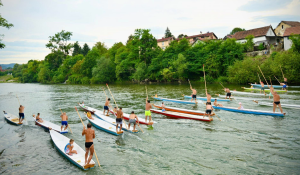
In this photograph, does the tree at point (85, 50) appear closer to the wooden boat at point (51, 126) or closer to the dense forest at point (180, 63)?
the dense forest at point (180, 63)

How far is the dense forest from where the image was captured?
42125 mm

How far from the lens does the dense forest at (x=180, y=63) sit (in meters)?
42.1

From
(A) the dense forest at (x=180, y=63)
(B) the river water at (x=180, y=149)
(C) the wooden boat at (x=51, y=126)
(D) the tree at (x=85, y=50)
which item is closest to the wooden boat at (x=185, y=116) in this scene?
(B) the river water at (x=180, y=149)

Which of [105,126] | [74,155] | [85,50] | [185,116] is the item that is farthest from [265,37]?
[85,50]

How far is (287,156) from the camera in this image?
971 centimetres

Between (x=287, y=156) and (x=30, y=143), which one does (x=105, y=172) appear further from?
(x=287, y=156)

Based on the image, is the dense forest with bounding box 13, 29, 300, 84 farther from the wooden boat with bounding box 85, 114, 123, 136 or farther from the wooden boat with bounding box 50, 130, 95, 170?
the wooden boat with bounding box 50, 130, 95, 170

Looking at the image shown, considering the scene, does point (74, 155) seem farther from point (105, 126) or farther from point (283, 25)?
point (283, 25)

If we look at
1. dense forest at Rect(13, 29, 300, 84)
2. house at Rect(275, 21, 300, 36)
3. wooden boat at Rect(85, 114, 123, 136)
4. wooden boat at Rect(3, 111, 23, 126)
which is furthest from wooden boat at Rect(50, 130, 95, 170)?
house at Rect(275, 21, 300, 36)

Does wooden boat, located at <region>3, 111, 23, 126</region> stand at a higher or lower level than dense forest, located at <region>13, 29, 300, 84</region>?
lower

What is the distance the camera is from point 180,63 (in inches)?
2314

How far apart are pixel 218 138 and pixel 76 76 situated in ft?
269

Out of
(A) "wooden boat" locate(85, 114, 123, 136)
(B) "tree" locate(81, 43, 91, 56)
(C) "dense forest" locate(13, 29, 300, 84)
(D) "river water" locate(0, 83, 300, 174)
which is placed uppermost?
(B) "tree" locate(81, 43, 91, 56)

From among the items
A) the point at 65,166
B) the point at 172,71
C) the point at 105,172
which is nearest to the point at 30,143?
the point at 65,166
